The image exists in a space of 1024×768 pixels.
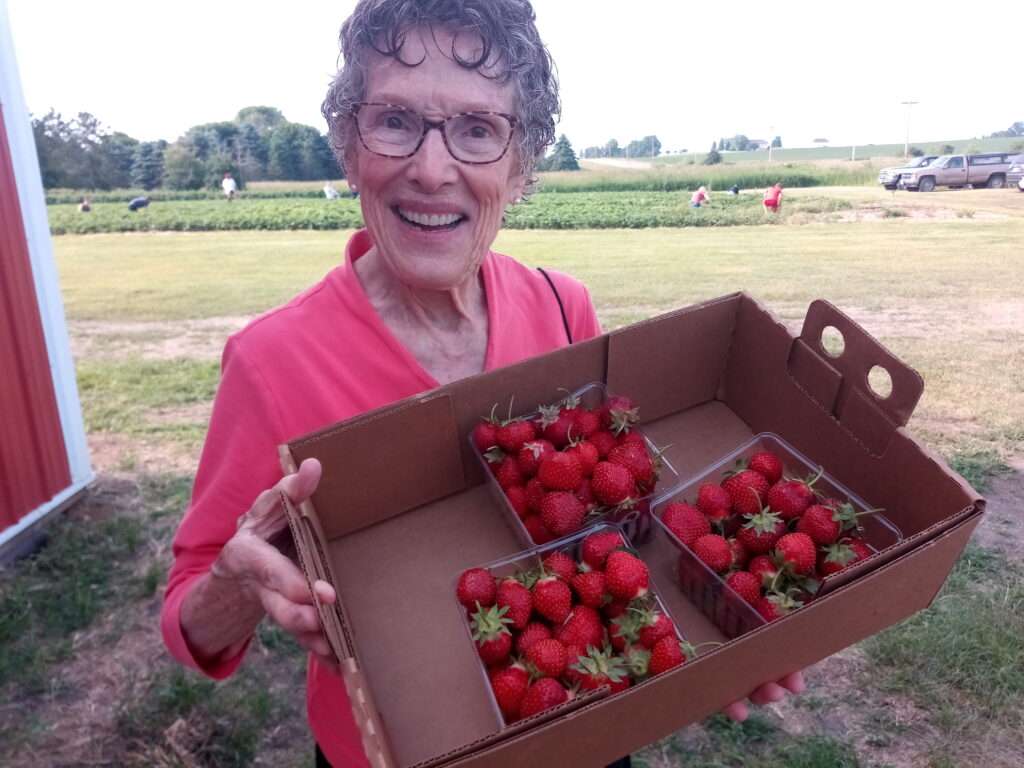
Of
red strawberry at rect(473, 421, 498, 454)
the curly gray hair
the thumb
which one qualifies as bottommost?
red strawberry at rect(473, 421, 498, 454)

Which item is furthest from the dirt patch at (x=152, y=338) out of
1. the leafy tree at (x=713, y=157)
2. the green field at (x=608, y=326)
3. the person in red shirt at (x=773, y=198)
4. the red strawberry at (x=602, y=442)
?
the red strawberry at (x=602, y=442)

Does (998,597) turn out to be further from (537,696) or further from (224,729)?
(224,729)

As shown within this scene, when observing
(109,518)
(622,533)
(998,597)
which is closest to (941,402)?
(998,597)

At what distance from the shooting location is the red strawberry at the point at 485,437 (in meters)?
1.17

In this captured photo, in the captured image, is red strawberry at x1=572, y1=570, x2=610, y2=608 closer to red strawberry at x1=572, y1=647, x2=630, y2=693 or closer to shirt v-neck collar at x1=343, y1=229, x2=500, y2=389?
red strawberry at x1=572, y1=647, x2=630, y2=693

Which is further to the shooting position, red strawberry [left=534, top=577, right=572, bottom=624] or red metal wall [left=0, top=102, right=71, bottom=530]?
red metal wall [left=0, top=102, right=71, bottom=530]

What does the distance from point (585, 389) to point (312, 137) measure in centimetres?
355

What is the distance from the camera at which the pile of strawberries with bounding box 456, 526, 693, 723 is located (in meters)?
0.88

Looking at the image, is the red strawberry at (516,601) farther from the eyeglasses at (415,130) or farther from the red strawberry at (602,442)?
the eyeglasses at (415,130)

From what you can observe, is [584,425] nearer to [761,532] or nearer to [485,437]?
[485,437]

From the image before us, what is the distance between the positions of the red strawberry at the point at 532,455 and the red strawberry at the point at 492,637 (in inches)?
9.7

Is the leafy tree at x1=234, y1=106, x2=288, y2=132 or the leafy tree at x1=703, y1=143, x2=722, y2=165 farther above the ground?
the leafy tree at x1=234, y1=106, x2=288, y2=132

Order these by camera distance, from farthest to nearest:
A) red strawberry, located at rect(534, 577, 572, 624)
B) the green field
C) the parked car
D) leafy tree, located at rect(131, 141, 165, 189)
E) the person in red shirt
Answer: leafy tree, located at rect(131, 141, 165, 189) < the person in red shirt < the parked car < the green field < red strawberry, located at rect(534, 577, 572, 624)

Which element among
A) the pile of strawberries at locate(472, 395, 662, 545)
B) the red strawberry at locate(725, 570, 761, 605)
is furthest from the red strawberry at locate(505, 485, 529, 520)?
the red strawberry at locate(725, 570, 761, 605)
